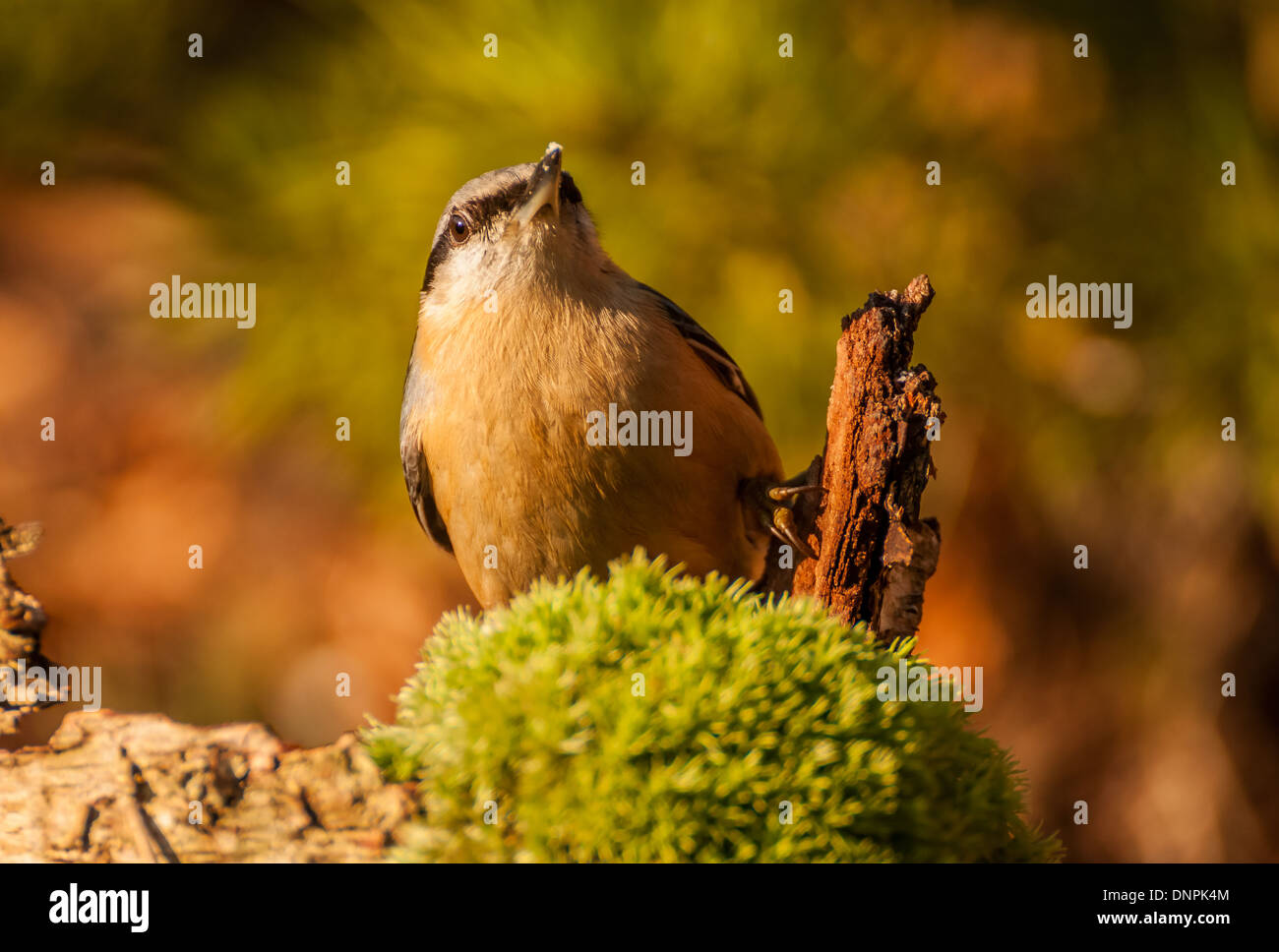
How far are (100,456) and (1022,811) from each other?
4878 millimetres

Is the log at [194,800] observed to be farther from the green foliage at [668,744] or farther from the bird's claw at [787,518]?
the bird's claw at [787,518]

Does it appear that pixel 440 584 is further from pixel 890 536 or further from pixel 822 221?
pixel 890 536

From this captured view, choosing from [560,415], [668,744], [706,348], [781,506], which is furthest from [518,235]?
[668,744]

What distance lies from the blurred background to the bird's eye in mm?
1407

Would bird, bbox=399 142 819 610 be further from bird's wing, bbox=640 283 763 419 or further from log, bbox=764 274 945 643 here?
log, bbox=764 274 945 643

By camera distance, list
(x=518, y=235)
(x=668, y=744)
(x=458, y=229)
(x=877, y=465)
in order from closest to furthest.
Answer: (x=668, y=744), (x=877, y=465), (x=518, y=235), (x=458, y=229)

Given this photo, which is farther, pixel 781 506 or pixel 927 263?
pixel 927 263

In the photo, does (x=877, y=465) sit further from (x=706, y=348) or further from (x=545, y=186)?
(x=545, y=186)

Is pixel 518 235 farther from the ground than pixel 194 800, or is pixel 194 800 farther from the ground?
pixel 518 235

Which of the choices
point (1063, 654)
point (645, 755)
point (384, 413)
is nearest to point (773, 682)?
point (645, 755)

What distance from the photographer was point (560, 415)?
2.28 m

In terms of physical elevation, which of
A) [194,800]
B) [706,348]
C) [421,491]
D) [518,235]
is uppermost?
[518,235]

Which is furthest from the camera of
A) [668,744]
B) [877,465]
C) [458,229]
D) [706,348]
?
[706,348]

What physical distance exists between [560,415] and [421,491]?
57 cm
